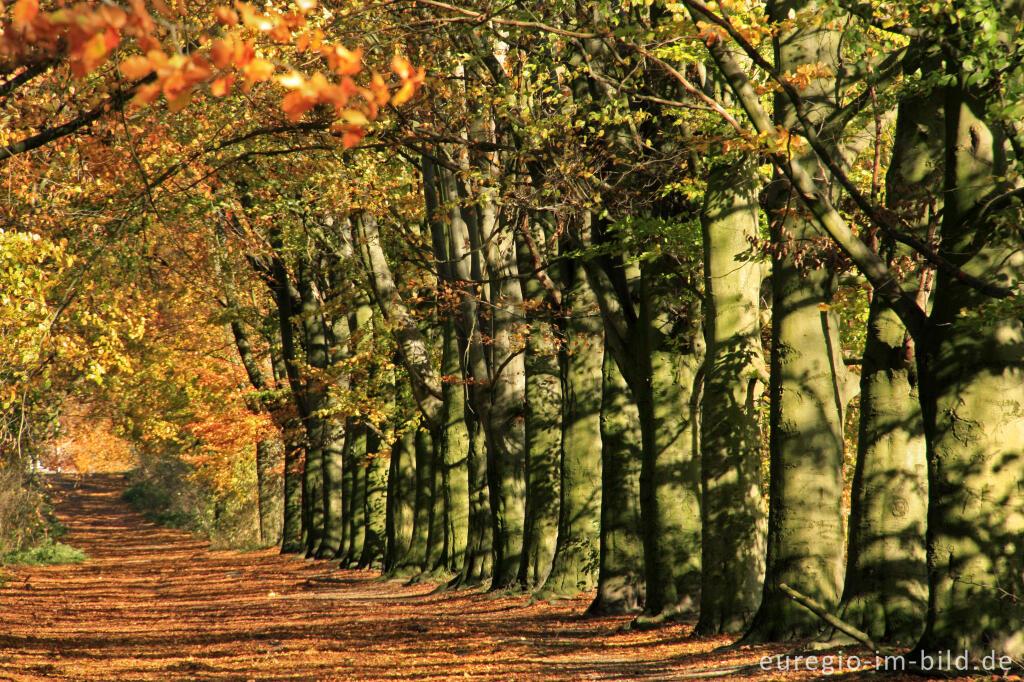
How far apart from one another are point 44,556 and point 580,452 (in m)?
25.0

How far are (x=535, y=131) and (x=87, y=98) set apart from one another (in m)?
5.66

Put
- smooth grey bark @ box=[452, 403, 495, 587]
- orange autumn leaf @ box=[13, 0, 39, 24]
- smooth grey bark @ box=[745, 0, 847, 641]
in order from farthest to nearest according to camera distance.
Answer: smooth grey bark @ box=[452, 403, 495, 587]
smooth grey bark @ box=[745, 0, 847, 641]
orange autumn leaf @ box=[13, 0, 39, 24]

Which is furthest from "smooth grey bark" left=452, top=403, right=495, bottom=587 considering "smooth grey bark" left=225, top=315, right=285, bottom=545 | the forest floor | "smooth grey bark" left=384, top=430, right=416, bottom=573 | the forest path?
"smooth grey bark" left=225, top=315, right=285, bottom=545

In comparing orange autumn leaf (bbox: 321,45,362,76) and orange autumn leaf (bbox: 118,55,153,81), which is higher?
orange autumn leaf (bbox: 321,45,362,76)

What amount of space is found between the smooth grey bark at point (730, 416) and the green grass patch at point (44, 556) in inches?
1009

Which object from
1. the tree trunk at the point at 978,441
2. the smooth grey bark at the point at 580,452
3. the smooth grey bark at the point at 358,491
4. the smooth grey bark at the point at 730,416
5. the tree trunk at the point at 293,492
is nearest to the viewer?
the tree trunk at the point at 978,441

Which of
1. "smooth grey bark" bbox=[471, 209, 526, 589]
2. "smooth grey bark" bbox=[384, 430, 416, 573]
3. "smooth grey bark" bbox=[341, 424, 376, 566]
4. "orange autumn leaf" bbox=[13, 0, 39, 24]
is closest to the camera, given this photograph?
"orange autumn leaf" bbox=[13, 0, 39, 24]

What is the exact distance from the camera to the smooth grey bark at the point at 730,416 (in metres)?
11.3

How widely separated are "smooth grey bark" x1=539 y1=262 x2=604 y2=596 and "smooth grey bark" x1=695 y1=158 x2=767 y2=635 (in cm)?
445

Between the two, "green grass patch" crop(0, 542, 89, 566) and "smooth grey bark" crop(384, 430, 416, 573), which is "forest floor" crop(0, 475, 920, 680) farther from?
"green grass patch" crop(0, 542, 89, 566)

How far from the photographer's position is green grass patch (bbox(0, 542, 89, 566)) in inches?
1267

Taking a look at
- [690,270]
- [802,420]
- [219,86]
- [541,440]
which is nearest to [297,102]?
[219,86]

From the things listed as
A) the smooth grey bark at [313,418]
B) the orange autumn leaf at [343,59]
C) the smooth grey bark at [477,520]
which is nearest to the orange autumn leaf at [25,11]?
the orange autumn leaf at [343,59]

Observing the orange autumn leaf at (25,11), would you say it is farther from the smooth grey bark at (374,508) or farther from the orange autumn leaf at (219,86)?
the smooth grey bark at (374,508)
